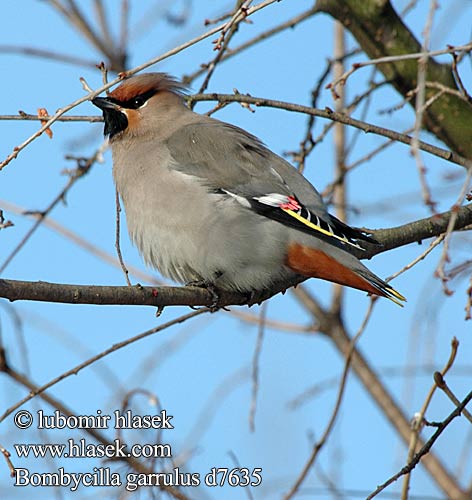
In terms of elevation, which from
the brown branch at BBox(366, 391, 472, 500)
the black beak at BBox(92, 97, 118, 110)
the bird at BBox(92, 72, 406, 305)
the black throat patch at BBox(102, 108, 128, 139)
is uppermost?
the black beak at BBox(92, 97, 118, 110)

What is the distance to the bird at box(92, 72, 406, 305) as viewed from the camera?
147 inches

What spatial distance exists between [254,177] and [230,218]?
8.8 inches

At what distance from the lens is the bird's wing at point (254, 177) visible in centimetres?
376

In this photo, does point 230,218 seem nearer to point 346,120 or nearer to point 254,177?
point 254,177

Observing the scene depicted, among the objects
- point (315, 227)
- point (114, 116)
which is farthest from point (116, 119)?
point (315, 227)

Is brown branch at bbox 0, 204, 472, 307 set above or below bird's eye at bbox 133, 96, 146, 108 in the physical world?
A: below

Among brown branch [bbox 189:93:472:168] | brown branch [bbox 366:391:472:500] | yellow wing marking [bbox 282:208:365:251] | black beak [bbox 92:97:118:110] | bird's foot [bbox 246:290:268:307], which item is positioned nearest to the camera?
brown branch [bbox 366:391:472:500]

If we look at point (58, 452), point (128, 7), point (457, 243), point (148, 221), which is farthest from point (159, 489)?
point (128, 7)

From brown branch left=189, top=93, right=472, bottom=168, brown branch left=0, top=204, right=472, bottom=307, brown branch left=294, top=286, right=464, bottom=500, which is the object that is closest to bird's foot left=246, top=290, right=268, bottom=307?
brown branch left=0, top=204, right=472, bottom=307

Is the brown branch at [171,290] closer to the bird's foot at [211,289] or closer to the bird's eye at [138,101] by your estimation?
the bird's foot at [211,289]

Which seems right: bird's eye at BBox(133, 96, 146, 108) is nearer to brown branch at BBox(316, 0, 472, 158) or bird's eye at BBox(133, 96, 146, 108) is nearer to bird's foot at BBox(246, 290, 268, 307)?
brown branch at BBox(316, 0, 472, 158)

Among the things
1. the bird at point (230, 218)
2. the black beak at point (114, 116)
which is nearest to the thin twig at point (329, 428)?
the bird at point (230, 218)

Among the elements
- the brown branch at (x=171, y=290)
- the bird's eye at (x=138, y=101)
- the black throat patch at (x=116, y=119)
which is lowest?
the brown branch at (x=171, y=290)

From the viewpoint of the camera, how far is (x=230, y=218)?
3.88 m
